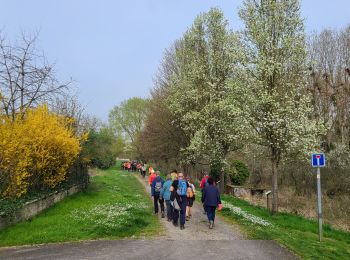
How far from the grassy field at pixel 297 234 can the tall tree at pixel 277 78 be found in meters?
2.38

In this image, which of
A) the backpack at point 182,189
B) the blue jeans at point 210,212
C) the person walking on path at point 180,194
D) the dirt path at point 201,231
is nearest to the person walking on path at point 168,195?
the dirt path at point 201,231

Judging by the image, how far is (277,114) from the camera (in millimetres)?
19641

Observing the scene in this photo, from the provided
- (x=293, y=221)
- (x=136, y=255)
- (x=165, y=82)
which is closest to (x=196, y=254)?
(x=136, y=255)

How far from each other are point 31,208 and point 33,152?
8.59 ft

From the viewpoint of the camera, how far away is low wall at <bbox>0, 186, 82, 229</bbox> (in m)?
14.2

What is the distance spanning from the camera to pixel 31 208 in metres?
16.4

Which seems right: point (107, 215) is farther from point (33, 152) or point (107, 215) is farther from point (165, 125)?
point (165, 125)

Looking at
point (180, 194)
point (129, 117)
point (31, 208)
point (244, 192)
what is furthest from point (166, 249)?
point (129, 117)

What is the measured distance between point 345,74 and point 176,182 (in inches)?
930

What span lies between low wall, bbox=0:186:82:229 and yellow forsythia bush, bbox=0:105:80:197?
1.88ft

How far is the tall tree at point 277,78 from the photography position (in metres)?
19.7

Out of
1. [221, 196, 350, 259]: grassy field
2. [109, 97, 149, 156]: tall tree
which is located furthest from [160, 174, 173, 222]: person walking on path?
[109, 97, 149, 156]: tall tree

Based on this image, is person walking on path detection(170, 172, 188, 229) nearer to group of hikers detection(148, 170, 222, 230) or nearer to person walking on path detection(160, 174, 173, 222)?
group of hikers detection(148, 170, 222, 230)

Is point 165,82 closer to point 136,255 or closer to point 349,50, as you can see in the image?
point 349,50
